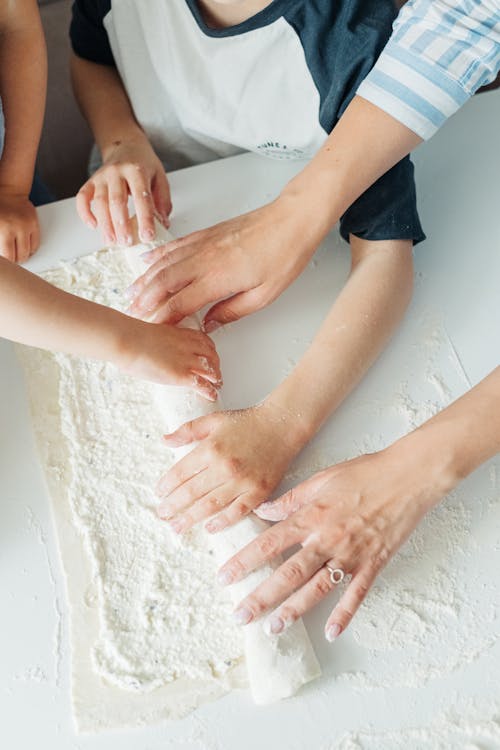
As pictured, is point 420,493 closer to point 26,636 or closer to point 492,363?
point 492,363

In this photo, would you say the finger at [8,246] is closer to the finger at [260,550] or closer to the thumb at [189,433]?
the thumb at [189,433]

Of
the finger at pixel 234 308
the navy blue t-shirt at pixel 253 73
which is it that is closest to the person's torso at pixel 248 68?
the navy blue t-shirt at pixel 253 73

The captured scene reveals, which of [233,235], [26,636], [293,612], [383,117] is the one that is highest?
[383,117]

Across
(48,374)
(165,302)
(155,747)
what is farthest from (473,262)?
(155,747)

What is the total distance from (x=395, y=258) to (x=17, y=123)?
0.46m

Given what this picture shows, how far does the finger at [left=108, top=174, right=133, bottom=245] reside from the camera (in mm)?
858

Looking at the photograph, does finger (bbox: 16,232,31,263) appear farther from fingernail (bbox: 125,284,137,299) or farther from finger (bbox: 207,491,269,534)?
finger (bbox: 207,491,269,534)

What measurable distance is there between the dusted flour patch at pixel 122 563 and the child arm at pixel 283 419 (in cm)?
3

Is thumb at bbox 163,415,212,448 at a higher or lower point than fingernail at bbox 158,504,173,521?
higher

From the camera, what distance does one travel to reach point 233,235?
809 mm

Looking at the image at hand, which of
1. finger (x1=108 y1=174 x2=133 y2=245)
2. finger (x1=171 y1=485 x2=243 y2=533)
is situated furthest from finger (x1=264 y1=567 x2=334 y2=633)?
finger (x1=108 y1=174 x2=133 y2=245)

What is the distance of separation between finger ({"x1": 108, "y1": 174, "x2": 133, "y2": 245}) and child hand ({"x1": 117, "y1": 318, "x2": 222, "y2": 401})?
156 mm

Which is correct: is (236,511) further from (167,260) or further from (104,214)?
(104,214)

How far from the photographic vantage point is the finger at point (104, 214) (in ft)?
2.83
